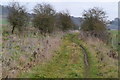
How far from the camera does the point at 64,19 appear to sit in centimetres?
6328

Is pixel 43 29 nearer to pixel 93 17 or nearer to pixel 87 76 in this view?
pixel 93 17

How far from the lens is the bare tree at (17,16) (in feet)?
130

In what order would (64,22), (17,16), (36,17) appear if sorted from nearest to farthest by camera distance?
(17,16) → (36,17) → (64,22)

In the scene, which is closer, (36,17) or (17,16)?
(17,16)

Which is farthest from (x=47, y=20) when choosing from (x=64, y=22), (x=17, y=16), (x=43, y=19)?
(x=64, y=22)

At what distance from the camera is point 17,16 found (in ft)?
131

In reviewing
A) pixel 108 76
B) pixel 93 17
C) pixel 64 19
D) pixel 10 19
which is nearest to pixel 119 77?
pixel 108 76

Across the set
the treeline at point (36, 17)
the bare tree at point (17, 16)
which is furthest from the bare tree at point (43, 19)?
the bare tree at point (17, 16)

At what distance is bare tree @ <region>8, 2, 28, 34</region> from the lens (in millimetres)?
39719

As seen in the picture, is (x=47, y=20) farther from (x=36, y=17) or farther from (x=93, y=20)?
(x=93, y=20)

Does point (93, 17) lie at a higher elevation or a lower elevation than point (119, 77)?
higher

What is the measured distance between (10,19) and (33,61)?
84.6 feet

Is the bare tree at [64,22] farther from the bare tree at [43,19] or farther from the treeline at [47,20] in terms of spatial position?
the bare tree at [43,19]

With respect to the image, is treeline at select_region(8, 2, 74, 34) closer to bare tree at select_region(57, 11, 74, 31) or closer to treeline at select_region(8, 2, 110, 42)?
treeline at select_region(8, 2, 110, 42)
